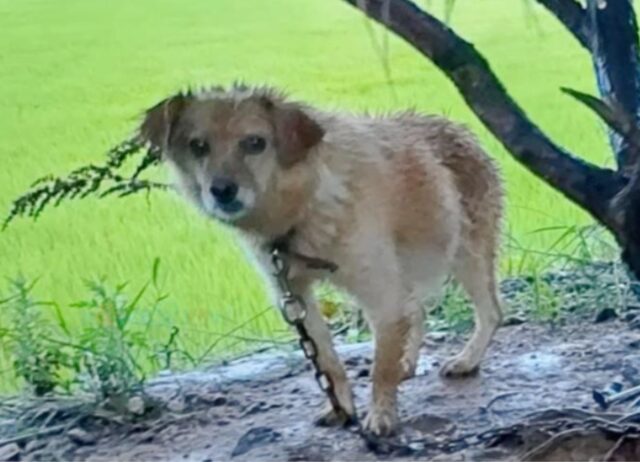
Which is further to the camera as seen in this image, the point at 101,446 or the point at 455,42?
the point at 101,446

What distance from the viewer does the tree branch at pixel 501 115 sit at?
164 centimetres

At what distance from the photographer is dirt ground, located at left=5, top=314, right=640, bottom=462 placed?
186 cm

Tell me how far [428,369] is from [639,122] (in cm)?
57

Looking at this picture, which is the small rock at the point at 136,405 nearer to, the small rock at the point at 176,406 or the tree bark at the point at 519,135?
the small rock at the point at 176,406

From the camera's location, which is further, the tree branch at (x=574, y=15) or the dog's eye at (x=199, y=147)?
the tree branch at (x=574, y=15)

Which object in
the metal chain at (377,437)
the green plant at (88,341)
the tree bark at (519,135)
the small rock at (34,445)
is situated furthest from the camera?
the green plant at (88,341)

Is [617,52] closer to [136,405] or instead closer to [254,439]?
[254,439]

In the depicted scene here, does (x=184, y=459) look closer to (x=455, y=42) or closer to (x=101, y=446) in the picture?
(x=101, y=446)

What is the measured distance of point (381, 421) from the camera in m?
1.85

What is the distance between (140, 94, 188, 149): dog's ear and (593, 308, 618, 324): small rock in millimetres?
849

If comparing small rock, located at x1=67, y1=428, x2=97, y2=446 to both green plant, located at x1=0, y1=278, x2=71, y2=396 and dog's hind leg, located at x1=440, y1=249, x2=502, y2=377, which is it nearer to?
green plant, located at x1=0, y1=278, x2=71, y2=396

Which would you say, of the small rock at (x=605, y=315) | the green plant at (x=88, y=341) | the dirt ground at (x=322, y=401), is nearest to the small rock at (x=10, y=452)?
the dirt ground at (x=322, y=401)

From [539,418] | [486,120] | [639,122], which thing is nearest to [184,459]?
[539,418]

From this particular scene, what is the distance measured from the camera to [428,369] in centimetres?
217
